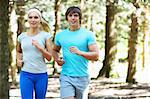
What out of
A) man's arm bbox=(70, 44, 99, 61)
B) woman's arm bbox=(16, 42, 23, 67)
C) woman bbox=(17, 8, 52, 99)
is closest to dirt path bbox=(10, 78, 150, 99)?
woman's arm bbox=(16, 42, 23, 67)

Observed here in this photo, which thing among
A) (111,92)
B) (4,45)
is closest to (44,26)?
(4,45)

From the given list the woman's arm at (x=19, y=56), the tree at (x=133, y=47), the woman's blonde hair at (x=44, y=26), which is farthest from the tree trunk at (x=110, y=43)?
the woman's arm at (x=19, y=56)

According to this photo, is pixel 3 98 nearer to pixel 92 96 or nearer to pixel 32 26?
pixel 32 26

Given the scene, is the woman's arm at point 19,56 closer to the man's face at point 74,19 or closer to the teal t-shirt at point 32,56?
the teal t-shirt at point 32,56

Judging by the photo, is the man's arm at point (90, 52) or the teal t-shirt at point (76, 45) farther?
the teal t-shirt at point (76, 45)

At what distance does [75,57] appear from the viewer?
18.1 feet

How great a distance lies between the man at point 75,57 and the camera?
5.48m

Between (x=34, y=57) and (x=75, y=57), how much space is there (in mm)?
610

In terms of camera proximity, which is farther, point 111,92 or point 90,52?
point 111,92

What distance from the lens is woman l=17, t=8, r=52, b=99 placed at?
574cm

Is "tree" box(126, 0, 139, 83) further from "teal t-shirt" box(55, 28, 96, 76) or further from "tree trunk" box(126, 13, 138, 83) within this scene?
"teal t-shirt" box(55, 28, 96, 76)

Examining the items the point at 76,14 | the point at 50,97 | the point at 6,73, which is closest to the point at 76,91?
the point at 76,14

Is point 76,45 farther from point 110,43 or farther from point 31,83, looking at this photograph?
point 110,43

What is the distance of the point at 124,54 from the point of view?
56625 mm
